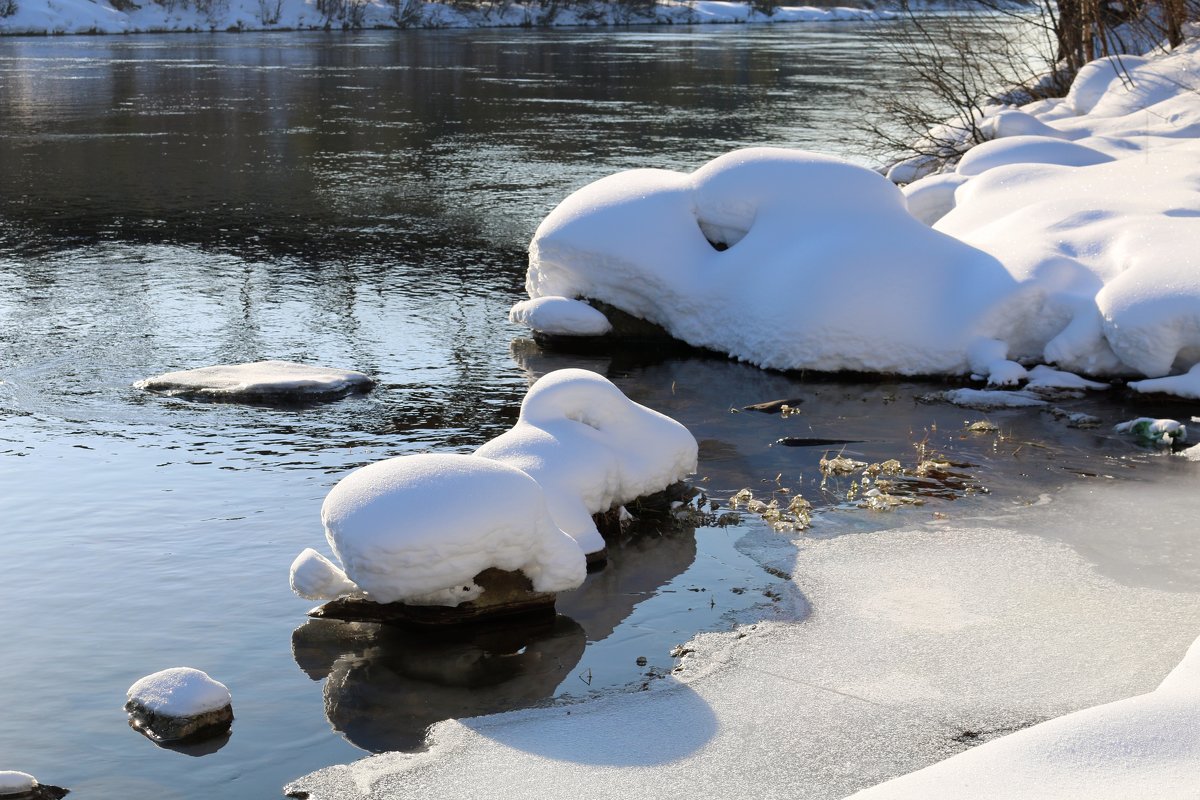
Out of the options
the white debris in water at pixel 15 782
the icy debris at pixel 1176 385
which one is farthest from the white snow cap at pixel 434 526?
the icy debris at pixel 1176 385

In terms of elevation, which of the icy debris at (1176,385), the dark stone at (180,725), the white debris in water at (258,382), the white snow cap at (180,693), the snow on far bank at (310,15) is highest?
the snow on far bank at (310,15)

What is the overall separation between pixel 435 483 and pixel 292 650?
123 cm

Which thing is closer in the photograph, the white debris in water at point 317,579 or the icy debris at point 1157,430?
the white debris in water at point 317,579

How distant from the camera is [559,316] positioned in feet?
45.6

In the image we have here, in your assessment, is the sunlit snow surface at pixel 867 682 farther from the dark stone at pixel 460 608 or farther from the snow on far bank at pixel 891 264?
the snow on far bank at pixel 891 264

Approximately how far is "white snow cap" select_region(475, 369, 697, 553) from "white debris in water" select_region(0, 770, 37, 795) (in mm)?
3306

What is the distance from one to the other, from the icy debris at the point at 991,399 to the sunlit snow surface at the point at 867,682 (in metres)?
3.23

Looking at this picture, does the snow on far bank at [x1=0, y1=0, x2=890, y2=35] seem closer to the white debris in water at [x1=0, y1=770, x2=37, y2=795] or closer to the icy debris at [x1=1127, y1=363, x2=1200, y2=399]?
the icy debris at [x1=1127, y1=363, x2=1200, y2=399]

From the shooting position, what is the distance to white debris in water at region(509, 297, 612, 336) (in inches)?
547

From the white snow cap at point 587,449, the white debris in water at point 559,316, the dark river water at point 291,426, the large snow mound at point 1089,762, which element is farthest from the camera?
Answer: the white debris in water at point 559,316

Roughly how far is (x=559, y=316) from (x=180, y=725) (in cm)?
808

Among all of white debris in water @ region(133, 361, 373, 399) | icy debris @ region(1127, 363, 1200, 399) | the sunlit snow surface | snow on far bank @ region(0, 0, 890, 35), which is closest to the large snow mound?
the sunlit snow surface

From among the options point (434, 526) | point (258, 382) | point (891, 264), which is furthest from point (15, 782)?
point (891, 264)

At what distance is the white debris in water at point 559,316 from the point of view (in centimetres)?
1390
